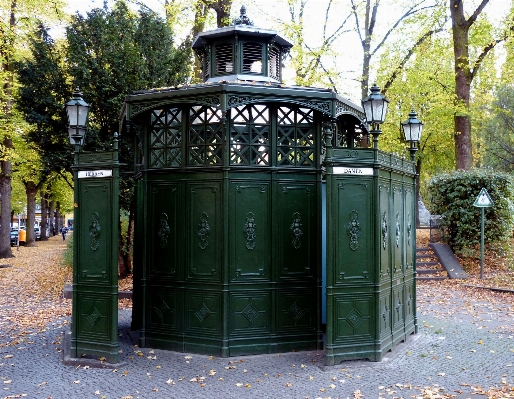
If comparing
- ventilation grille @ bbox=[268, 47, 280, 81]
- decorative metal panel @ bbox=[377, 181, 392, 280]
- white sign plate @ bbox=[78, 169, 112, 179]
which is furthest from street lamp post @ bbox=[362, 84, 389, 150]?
white sign plate @ bbox=[78, 169, 112, 179]

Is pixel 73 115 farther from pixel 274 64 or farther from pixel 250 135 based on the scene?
pixel 274 64

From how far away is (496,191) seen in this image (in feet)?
59.6

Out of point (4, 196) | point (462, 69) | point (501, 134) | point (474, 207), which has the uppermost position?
point (462, 69)

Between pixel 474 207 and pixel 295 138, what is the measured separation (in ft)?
39.9

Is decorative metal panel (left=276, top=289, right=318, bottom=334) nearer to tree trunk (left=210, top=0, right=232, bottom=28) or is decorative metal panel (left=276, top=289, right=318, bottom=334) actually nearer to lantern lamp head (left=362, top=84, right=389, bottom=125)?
lantern lamp head (left=362, top=84, right=389, bottom=125)

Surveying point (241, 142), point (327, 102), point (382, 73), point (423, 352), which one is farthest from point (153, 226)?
point (382, 73)

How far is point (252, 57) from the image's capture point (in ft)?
31.7

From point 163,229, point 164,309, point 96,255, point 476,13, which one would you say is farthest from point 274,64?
point 476,13

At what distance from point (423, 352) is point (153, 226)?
5.07m

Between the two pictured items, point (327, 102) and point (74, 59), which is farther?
point (74, 59)

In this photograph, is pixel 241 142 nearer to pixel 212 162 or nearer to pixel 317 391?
pixel 212 162

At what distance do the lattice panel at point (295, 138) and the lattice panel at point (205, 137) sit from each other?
1021mm

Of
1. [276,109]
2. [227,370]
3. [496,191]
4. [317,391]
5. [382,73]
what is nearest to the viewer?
[317,391]

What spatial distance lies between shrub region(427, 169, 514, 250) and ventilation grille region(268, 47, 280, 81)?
430 inches
